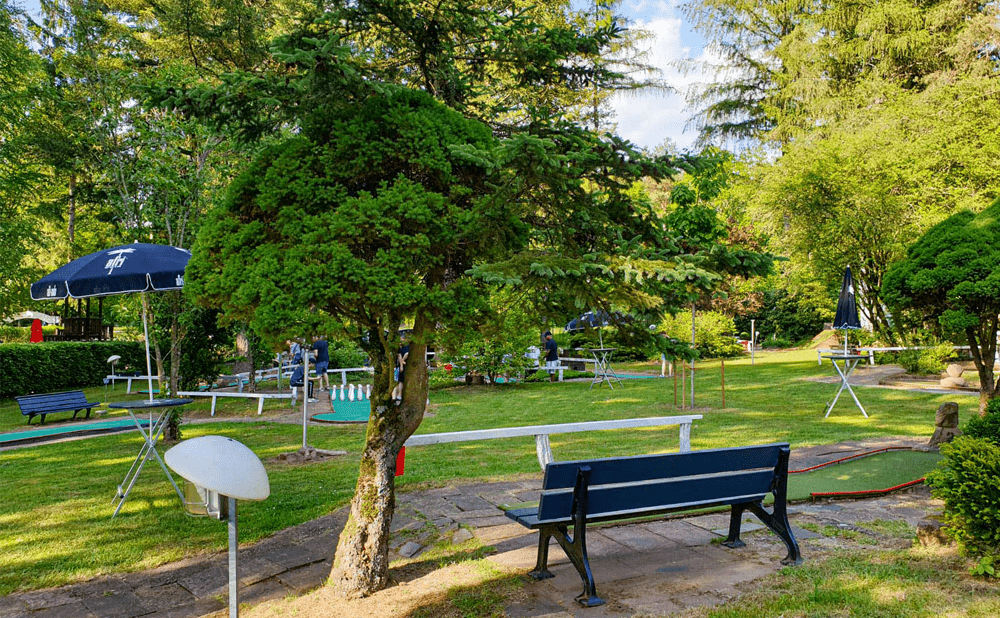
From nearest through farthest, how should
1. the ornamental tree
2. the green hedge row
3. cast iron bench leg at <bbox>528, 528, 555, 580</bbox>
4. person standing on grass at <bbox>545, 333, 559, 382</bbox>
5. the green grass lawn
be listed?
cast iron bench leg at <bbox>528, 528, 555, 580</bbox> → the green grass lawn → the ornamental tree → the green hedge row → person standing on grass at <bbox>545, 333, 559, 382</bbox>

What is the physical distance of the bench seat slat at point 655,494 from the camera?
3.86 metres

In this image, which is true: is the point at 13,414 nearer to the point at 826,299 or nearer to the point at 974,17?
the point at 826,299

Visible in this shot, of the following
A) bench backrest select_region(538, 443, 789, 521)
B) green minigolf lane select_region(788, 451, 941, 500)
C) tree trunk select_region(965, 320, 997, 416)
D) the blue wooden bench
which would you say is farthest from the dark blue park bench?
the blue wooden bench

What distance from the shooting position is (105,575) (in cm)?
442

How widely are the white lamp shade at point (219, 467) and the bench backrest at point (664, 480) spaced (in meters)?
1.63

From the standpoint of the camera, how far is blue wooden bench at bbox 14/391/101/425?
41.4ft

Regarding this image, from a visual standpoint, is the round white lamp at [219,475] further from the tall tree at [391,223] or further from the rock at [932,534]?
the rock at [932,534]

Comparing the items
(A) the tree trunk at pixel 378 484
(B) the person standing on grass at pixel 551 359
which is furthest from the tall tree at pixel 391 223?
(B) the person standing on grass at pixel 551 359

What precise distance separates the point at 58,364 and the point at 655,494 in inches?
788

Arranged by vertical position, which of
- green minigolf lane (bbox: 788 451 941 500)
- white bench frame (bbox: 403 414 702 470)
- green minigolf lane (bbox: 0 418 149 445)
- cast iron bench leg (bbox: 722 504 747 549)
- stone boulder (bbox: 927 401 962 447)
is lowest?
green minigolf lane (bbox: 0 418 149 445)

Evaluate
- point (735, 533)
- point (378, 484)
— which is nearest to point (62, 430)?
point (378, 484)

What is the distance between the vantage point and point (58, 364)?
18.5 m

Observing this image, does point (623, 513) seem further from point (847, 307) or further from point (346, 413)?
point (847, 307)

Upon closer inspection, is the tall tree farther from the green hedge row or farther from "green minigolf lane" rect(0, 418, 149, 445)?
the green hedge row
